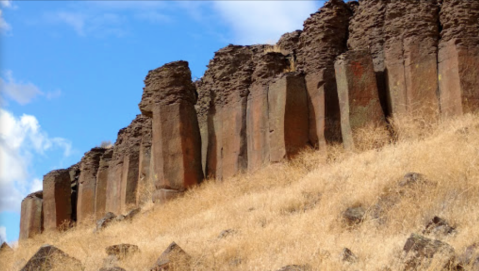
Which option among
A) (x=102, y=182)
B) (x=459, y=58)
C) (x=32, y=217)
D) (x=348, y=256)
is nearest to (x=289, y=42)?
(x=459, y=58)

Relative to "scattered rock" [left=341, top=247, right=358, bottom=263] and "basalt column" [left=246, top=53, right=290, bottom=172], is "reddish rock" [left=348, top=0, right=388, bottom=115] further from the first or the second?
"scattered rock" [left=341, top=247, right=358, bottom=263]

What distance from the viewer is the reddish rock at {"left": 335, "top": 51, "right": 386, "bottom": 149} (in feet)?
53.9

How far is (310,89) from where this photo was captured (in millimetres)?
18062

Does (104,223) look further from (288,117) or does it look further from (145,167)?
(288,117)

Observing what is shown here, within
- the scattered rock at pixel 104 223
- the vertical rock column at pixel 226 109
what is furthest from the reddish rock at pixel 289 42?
the scattered rock at pixel 104 223

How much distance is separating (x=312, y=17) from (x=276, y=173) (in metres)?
4.82

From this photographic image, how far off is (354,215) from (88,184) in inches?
677

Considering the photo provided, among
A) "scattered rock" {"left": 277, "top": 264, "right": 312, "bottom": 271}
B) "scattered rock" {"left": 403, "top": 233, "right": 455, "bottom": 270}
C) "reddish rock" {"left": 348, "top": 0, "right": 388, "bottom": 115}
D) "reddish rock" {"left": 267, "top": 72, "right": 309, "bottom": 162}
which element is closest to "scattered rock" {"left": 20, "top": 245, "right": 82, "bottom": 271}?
"scattered rock" {"left": 277, "top": 264, "right": 312, "bottom": 271}

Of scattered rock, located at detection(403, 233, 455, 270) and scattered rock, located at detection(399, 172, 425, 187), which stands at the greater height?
scattered rock, located at detection(399, 172, 425, 187)

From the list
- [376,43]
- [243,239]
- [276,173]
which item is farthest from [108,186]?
[243,239]

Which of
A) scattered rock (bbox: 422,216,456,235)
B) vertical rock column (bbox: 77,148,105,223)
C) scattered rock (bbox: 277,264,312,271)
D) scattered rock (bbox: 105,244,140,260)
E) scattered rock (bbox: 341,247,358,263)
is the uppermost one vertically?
vertical rock column (bbox: 77,148,105,223)

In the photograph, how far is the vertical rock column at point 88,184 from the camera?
86.7 feet

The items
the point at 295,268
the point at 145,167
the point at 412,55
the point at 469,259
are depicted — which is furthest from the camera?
the point at 145,167

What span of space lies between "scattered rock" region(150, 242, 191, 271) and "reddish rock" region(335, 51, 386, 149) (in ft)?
21.0
